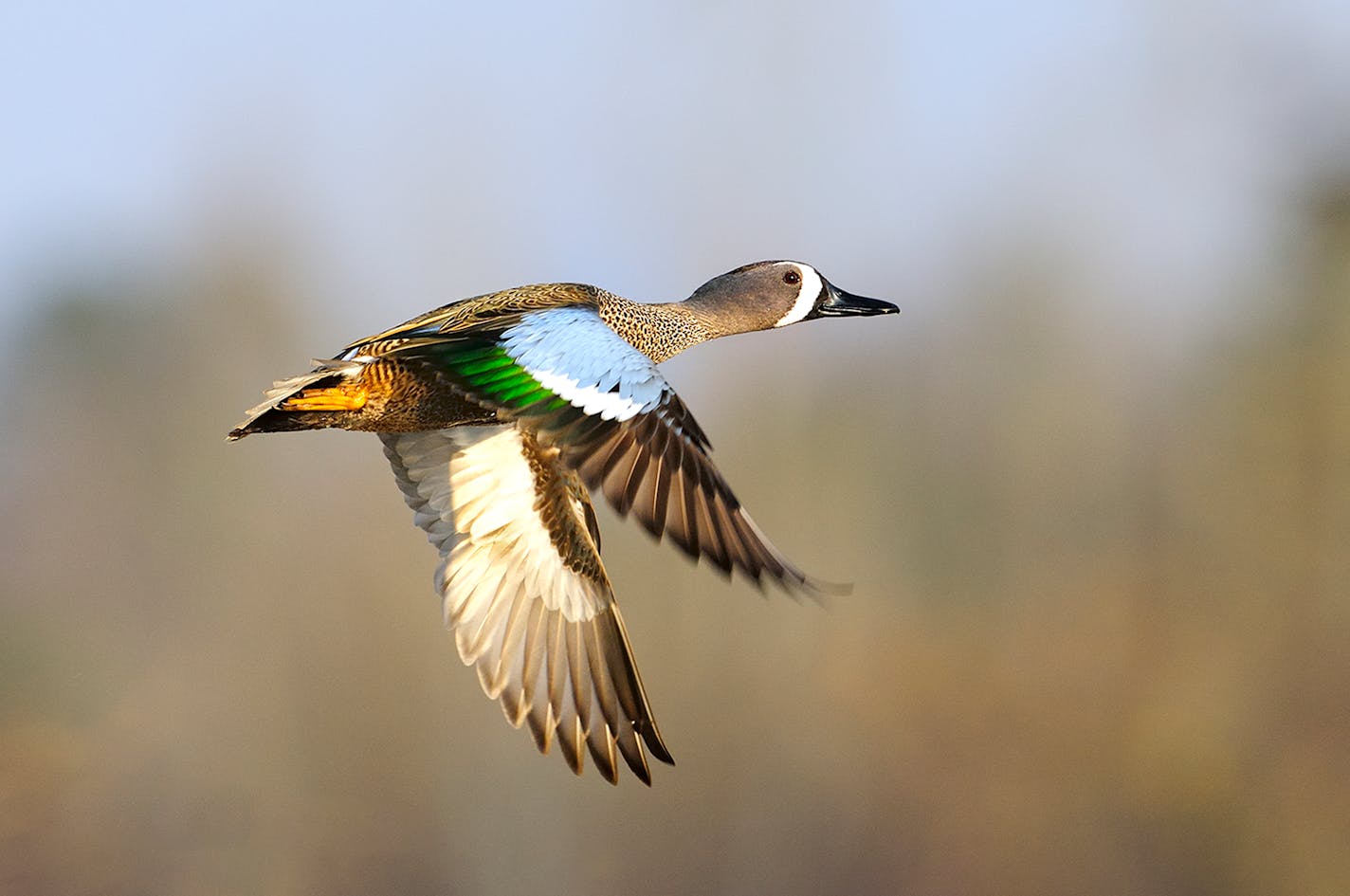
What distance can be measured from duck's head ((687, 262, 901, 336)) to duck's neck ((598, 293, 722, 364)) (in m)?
0.12

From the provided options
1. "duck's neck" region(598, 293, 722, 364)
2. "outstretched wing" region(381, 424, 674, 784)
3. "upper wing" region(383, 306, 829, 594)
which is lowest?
"outstretched wing" region(381, 424, 674, 784)

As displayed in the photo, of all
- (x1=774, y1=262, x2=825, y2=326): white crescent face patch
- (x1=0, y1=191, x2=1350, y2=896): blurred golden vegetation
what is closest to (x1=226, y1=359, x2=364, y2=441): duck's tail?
(x1=774, y1=262, x2=825, y2=326): white crescent face patch

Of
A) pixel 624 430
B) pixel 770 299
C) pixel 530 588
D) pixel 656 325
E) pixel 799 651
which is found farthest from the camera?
pixel 799 651

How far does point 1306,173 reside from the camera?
18.7m

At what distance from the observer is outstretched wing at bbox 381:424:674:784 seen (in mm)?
5141

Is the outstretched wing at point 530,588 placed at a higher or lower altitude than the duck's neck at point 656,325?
lower

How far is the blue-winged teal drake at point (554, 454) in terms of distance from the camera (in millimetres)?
3973

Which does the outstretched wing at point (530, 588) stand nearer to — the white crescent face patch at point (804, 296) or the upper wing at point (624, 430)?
the upper wing at point (624, 430)

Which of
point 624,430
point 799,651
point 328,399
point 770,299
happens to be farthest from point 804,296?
point 799,651

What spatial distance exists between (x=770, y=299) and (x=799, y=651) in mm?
9699

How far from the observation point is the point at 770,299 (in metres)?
6.06

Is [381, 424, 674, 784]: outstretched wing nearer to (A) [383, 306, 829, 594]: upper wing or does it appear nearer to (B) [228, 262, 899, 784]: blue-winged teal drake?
(B) [228, 262, 899, 784]: blue-winged teal drake

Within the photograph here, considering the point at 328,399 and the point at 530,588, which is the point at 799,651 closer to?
the point at 530,588

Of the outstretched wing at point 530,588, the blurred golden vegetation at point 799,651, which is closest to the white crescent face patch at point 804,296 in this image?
the outstretched wing at point 530,588
